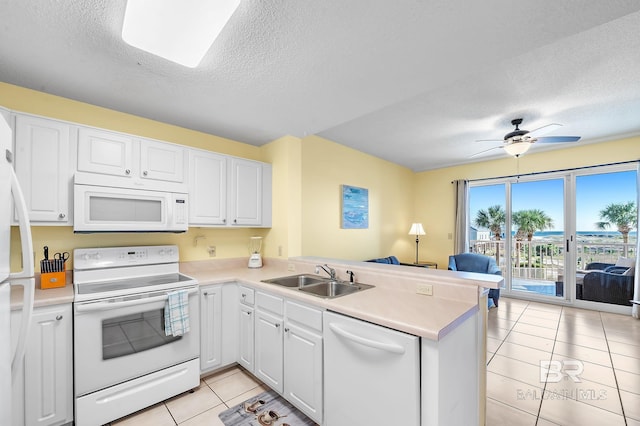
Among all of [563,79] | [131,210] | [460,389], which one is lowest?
[460,389]

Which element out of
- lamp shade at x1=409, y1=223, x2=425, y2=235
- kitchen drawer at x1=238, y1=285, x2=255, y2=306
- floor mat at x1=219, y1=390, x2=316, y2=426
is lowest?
floor mat at x1=219, y1=390, x2=316, y2=426

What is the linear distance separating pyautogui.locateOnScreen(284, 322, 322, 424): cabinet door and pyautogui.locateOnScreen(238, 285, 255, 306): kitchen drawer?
1.70 feet

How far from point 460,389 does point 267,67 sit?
2268 mm

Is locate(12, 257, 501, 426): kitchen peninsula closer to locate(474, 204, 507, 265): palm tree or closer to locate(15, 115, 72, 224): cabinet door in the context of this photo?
locate(15, 115, 72, 224): cabinet door

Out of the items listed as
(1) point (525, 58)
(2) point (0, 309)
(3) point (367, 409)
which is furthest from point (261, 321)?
(1) point (525, 58)

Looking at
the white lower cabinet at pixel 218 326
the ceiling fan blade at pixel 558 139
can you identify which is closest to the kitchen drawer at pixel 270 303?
the white lower cabinet at pixel 218 326

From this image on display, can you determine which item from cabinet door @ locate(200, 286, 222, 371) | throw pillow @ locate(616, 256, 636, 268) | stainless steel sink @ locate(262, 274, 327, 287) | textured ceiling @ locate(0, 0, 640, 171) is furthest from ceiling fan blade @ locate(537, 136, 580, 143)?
cabinet door @ locate(200, 286, 222, 371)

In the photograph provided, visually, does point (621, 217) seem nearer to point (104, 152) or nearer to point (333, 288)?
point (333, 288)

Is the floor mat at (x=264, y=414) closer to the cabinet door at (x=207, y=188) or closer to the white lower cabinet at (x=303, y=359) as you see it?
the white lower cabinet at (x=303, y=359)

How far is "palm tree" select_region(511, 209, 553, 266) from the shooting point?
4.77 metres

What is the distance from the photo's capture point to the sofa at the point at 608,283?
3994mm

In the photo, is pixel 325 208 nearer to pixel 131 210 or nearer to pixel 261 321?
pixel 261 321

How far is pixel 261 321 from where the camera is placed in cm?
226

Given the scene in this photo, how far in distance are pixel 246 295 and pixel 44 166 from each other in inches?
70.0
